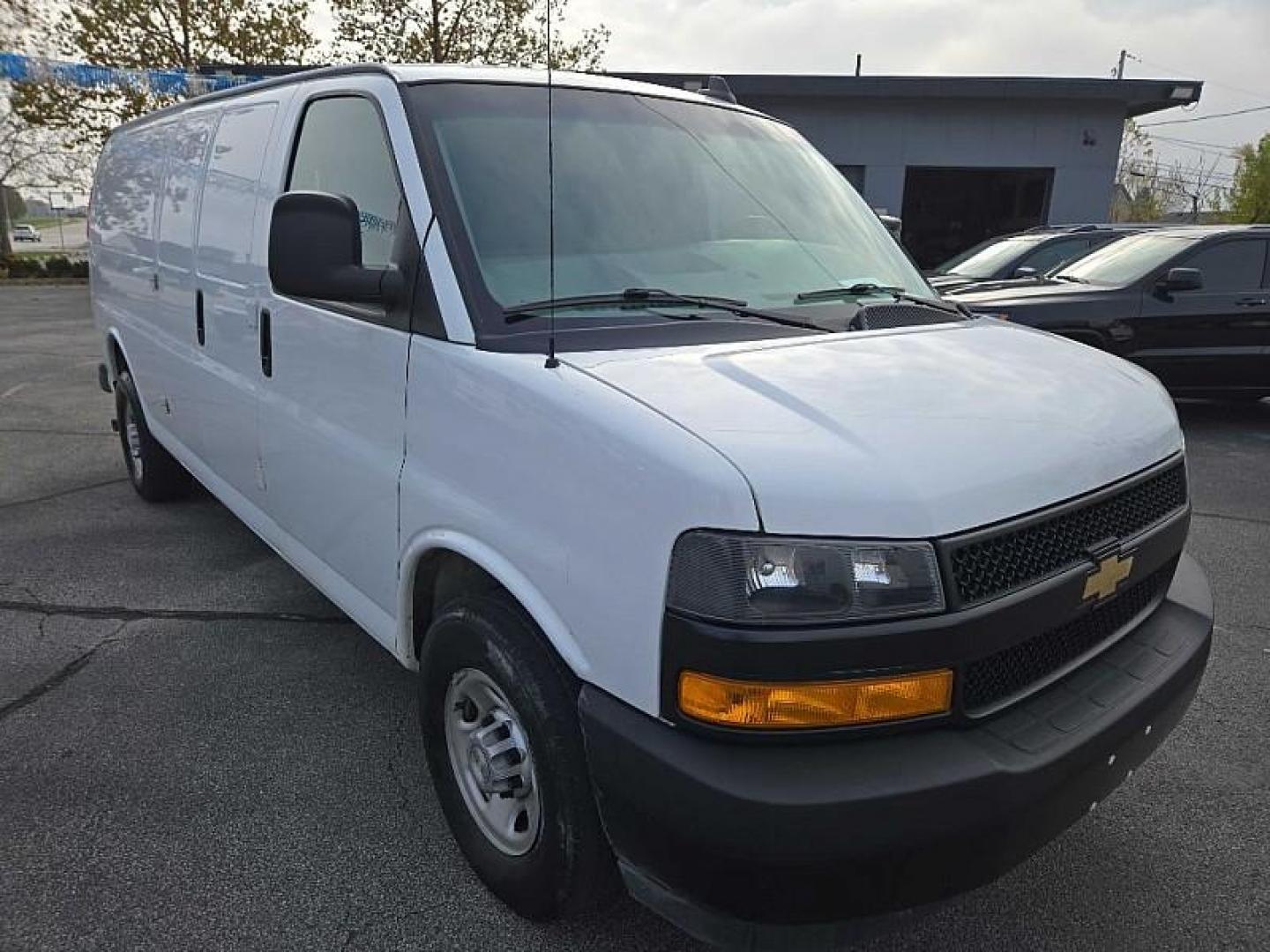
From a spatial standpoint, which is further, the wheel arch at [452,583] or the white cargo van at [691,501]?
the wheel arch at [452,583]

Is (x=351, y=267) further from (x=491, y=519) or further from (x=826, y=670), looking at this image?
(x=826, y=670)

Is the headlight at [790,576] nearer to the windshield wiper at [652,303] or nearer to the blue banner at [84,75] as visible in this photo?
the windshield wiper at [652,303]

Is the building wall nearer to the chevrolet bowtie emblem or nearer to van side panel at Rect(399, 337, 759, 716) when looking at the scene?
the chevrolet bowtie emblem

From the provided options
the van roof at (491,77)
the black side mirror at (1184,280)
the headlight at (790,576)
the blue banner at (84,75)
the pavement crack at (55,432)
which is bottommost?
the pavement crack at (55,432)

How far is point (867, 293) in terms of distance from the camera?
2.89 m

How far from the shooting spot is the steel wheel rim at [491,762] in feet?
7.32

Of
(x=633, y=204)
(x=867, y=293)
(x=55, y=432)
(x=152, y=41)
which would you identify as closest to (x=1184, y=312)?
(x=867, y=293)

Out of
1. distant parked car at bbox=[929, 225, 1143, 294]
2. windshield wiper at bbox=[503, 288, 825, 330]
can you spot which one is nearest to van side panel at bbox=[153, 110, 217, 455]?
windshield wiper at bbox=[503, 288, 825, 330]

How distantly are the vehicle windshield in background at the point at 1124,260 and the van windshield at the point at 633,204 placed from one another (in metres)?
6.23

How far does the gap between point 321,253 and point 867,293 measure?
163cm

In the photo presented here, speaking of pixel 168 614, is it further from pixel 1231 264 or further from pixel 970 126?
pixel 970 126

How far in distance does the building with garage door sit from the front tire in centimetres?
1769

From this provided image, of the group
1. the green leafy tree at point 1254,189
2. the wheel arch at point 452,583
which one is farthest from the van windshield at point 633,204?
the green leafy tree at point 1254,189

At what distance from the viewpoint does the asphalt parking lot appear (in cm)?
231
